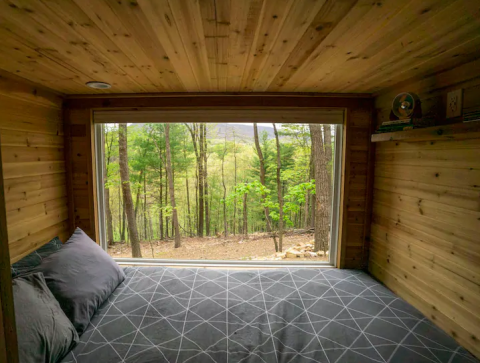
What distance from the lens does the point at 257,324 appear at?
62.9 inches

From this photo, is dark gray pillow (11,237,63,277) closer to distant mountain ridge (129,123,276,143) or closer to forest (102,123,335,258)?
forest (102,123,335,258)

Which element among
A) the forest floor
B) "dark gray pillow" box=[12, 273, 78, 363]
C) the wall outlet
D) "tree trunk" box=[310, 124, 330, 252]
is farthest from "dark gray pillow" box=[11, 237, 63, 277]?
the forest floor

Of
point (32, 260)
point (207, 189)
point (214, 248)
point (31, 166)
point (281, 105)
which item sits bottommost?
point (214, 248)

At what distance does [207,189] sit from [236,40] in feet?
22.1

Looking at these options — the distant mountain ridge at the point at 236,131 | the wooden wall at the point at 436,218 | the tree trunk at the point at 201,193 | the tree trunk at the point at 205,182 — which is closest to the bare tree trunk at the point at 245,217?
the tree trunk at the point at 205,182

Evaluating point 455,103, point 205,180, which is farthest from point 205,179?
point 455,103

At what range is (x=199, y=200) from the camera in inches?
313

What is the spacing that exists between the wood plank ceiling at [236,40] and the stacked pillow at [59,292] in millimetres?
1357

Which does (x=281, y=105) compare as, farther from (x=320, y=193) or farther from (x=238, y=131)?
(x=238, y=131)

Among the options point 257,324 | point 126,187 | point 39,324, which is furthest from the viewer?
point 126,187

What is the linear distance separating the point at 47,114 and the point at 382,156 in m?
3.20

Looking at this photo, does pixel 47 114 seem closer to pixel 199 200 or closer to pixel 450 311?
pixel 450 311

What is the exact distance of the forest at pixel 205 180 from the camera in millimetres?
6098

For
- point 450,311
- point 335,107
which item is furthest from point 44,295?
point 335,107
